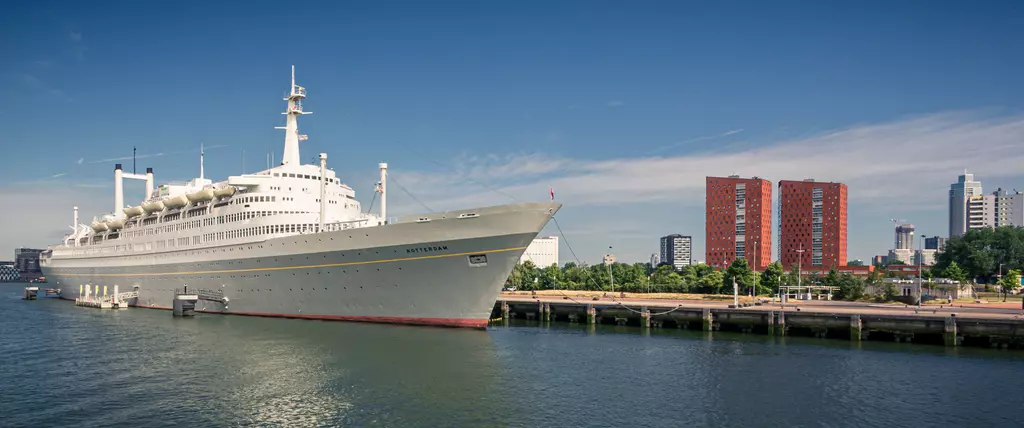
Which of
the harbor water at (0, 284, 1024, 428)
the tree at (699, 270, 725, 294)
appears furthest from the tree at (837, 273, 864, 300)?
the harbor water at (0, 284, 1024, 428)

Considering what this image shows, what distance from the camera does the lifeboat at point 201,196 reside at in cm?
4838

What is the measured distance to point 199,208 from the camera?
4981cm

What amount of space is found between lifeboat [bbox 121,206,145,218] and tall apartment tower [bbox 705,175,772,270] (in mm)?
94138

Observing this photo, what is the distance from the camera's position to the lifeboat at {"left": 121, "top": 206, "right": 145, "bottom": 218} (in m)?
58.5

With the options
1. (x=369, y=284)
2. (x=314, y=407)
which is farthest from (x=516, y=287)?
(x=314, y=407)

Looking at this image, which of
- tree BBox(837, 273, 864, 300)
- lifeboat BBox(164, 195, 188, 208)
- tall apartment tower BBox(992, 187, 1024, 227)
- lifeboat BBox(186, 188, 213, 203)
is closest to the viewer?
lifeboat BBox(186, 188, 213, 203)

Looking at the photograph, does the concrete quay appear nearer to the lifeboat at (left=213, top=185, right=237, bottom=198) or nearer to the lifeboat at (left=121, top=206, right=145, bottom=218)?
the lifeboat at (left=213, top=185, right=237, bottom=198)

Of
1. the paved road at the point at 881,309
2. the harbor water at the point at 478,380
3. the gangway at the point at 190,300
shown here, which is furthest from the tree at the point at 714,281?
the gangway at the point at 190,300

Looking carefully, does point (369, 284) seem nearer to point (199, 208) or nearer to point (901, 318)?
point (199, 208)

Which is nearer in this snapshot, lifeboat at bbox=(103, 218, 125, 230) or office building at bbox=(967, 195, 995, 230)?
lifeboat at bbox=(103, 218, 125, 230)

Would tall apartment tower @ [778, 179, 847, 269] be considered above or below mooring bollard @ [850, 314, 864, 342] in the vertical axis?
above

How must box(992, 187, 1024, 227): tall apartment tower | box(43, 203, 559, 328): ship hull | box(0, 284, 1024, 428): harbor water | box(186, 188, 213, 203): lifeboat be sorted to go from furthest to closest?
box(992, 187, 1024, 227): tall apartment tower < box(186, 188, 213, 203): lifeboat < box(43, 203, 559, 328): ship hull < box(0, 284, 1024, 428): harbor water

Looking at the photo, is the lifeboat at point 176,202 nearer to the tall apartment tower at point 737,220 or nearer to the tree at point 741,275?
the tree at point 741,275

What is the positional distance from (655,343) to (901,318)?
1346cm
